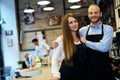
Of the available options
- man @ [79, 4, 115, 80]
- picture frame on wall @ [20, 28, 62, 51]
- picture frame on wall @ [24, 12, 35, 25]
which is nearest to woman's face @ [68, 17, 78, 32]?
man @ [79, 4, 115, 80]

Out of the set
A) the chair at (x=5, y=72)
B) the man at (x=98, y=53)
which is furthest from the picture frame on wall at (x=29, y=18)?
the man at (x=98, y=53)

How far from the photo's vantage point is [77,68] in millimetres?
2182

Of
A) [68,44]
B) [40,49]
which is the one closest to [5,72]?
[40,49]

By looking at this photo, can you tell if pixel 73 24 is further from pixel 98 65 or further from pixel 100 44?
pixel 98 65

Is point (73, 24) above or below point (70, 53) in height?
above

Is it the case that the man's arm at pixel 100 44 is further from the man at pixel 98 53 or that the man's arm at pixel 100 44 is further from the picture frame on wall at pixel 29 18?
the picture frame on wall at pixel 29 18

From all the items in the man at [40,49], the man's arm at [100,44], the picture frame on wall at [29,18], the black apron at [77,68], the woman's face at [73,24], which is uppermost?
the picture frame on wall at [29,18]

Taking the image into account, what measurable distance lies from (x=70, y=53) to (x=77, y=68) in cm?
15

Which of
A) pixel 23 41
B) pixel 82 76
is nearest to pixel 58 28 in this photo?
pixel 23 41

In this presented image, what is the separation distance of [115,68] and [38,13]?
274 inches

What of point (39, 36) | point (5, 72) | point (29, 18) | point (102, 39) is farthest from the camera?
point (29, 18)

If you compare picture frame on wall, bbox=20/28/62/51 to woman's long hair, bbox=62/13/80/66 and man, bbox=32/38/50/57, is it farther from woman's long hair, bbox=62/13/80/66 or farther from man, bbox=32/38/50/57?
woman's long hair, bbox=62/13/80/66

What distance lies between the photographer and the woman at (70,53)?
2.19m

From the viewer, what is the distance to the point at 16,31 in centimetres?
938
